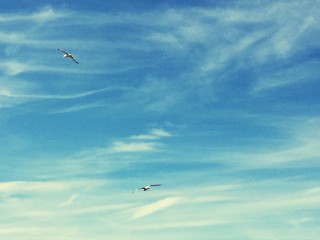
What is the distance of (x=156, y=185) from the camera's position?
152 meters

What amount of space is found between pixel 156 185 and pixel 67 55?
55.3 metres

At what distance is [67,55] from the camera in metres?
129

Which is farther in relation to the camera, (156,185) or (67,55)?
(156,185)

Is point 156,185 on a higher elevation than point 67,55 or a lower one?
lower
